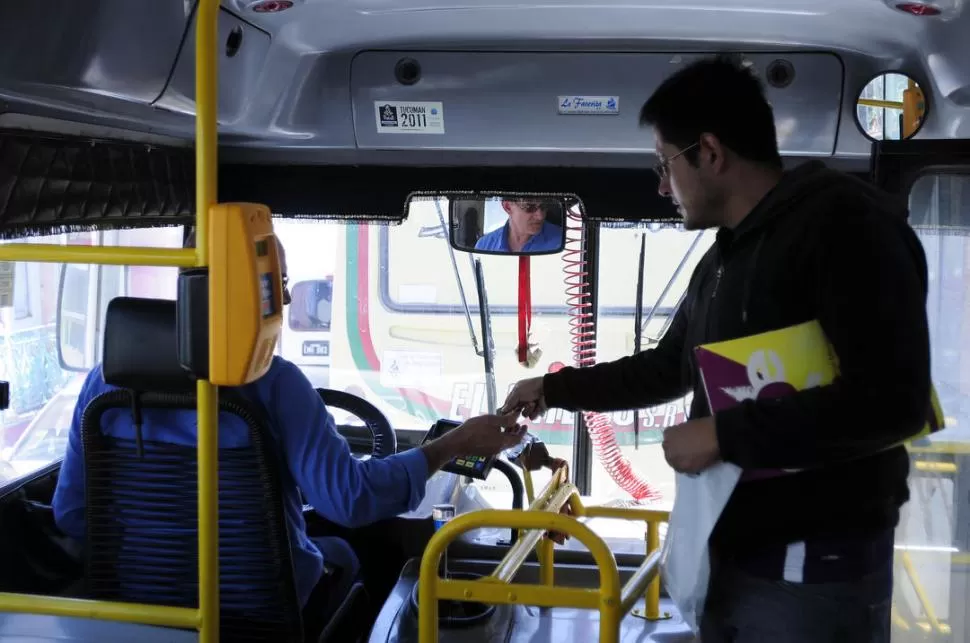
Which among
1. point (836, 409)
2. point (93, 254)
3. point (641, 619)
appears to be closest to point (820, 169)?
point (836, 409)

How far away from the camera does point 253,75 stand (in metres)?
2.83

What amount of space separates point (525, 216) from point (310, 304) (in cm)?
320

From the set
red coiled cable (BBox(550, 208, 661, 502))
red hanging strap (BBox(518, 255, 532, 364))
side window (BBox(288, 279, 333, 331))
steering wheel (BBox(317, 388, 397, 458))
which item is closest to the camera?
steering wheel (BBox(317, 388, 397, 458))

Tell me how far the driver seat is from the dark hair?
1.07m

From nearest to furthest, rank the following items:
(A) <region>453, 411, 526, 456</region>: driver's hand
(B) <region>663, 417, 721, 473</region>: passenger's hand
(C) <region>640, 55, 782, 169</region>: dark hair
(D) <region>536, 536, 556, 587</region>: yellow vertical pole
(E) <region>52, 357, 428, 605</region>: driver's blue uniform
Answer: (B) <region>663, 417, 721, 473</region>: passenger's hand, (C) <region>640, 55, 782, 169</region>: dark hair, (E) <region>52, 357, 428, 605</region>: driver's blue uniform, (A) <region>453, 411, 526, 456</region>: driver's hand, (D) <region>536, 536, 556, 587</region>: yellow vertical pole

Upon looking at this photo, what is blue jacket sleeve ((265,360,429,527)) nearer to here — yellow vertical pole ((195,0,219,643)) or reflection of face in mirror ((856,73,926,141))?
yellow vertical pole ((195,0,219,643))

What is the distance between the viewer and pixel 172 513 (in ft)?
7.21

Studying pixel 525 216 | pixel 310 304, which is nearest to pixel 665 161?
pixel 525 216

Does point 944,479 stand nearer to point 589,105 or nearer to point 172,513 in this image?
point 589,105

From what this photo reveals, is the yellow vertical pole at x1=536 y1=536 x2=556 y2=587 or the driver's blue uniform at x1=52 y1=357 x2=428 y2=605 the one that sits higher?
the driver's blue uniform at x1=52 y1=357 x2=428 y2=605

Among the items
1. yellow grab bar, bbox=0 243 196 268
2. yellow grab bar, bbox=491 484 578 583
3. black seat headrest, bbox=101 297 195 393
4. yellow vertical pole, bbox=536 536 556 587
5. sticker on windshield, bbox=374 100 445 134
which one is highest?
sticker on windshield, bbox=374 100 445 134

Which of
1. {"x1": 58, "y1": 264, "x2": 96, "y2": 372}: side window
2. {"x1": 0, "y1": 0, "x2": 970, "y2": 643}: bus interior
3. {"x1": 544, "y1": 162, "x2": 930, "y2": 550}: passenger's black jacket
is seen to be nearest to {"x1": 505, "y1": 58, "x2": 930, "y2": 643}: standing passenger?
{"x1": 544, "y1": 162, "x2": 930, "y2": 550}: passenger's black jacket

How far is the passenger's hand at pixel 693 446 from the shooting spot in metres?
1.62

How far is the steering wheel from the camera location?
3230 mm
